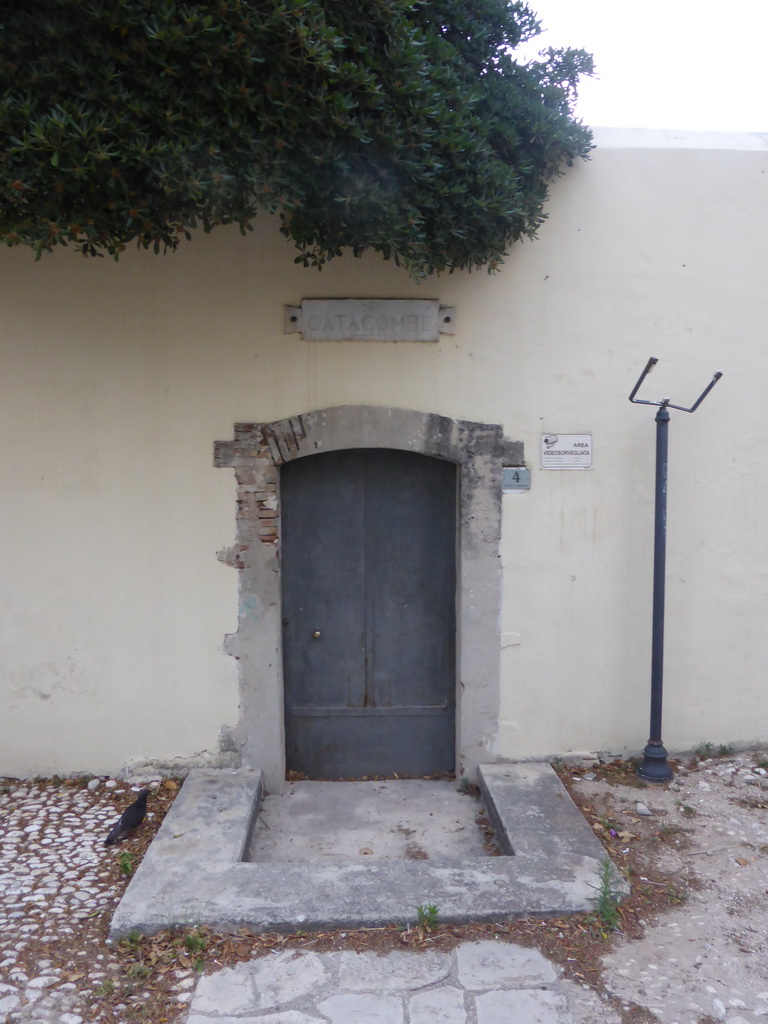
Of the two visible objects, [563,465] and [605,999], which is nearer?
[605,999]

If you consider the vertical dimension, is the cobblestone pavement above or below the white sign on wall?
below

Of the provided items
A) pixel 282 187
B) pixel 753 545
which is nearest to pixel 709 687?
pixel 753 545

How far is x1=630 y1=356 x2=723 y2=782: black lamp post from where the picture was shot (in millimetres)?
4625

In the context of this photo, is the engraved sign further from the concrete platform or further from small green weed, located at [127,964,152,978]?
small green weed, located at [127,964,152,978]

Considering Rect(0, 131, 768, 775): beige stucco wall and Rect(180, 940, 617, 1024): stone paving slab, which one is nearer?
Rect(180, 940, 617, 1024): stone paving slab

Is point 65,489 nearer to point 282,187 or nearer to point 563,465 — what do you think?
point 282,187

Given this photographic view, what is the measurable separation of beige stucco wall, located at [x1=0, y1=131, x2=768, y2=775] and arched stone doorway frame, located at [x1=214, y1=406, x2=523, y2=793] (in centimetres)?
9

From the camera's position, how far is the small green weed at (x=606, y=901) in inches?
135

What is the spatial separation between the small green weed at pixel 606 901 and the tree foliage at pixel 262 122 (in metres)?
3.08

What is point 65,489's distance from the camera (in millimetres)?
4723

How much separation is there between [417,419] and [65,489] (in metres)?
2.13

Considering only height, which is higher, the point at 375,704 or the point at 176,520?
the point at 176,520

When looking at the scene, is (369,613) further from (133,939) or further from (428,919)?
(133,939)

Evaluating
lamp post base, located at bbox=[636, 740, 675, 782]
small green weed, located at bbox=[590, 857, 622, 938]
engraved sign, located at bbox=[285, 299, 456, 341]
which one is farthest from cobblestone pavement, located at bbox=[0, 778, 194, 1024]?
engraved sign, located at bbox=[285, 299, 456, 341]
